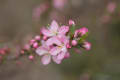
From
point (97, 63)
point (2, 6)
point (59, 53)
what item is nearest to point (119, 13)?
point (97, 63)

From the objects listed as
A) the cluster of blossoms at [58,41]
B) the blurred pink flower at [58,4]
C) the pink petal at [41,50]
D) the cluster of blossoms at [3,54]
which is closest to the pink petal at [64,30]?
the cluster of blossoms at [58,41]

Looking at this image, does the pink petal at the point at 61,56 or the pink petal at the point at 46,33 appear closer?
the pink petal at the point at 61,56

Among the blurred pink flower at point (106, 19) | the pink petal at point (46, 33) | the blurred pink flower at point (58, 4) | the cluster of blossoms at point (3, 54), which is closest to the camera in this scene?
the pink petal at point (46, 33)

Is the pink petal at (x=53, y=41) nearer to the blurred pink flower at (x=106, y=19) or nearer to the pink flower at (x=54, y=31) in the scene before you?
the pink flower at (x=54, y=31)

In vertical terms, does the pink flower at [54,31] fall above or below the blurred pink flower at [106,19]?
below

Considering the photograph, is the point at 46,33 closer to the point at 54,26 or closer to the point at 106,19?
the point at 54,26

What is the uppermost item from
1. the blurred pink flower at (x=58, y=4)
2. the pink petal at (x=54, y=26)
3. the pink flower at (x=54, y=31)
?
the blurred pink flower at (x=58, y=4)

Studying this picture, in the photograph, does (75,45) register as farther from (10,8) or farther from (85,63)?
(10,8)

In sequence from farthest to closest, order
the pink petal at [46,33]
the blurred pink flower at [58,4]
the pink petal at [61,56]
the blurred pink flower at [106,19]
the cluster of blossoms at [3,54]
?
the blurred pink flower at [58,4]
the blurred pink flower at [106,19]
the cluster of blossoms at [3,54]
the pink petal at [46,33]
the pink petal at [61,56]

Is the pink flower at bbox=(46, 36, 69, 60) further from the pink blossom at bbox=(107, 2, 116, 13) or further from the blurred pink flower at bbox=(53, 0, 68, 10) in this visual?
the blurred pink flower at bbox=(53, 0, 68, 10)

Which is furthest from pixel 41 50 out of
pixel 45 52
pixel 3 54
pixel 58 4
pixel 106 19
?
pixel 58 4
